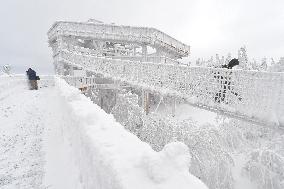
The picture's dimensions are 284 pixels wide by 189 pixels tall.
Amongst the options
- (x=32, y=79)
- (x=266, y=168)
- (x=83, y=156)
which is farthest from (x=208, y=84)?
(x=32, y=79)

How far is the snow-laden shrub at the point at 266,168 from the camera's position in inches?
432

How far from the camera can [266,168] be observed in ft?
37.1

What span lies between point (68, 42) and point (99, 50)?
3.96 m

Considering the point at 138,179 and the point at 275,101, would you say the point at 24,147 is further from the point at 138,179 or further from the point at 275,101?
the point at 275,101

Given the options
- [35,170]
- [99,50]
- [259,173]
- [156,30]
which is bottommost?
[259,173]

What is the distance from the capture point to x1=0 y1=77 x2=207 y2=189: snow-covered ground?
215cm

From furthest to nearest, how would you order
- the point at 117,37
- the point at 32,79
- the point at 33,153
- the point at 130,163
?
the point at 117,37, the point at 32,79, the point at 33,153, the point at 130,163

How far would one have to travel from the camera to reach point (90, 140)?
123 inches

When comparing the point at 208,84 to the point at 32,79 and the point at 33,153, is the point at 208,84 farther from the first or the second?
the point at 32,79

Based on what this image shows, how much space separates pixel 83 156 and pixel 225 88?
22.8ft

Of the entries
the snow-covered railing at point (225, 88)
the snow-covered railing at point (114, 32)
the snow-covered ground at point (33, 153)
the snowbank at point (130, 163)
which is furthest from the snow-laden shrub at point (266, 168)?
the snow-covered railing at point (114, 32)

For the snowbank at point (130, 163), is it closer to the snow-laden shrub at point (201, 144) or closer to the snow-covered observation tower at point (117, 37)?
the snow-laden shrub at point (201, 144)

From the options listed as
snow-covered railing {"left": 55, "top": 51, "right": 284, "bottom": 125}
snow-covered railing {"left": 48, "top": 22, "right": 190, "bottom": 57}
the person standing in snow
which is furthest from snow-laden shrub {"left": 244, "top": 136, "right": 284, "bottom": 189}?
snow-covered railing {"left": 48, "top": 22, "right": 190, "bottom": 57}

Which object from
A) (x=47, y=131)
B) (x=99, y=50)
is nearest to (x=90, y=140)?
(x=47, y=131)
